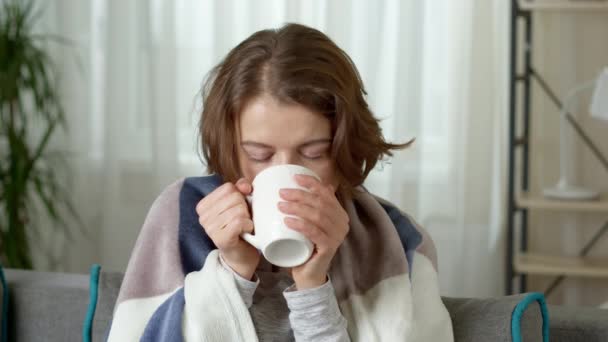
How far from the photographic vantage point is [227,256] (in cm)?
116

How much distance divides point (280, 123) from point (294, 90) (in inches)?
2.1

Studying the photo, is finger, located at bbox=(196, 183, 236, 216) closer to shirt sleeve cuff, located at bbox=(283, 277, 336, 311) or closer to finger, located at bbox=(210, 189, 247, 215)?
finger, located at bbox=(210, 189, 247, 215)

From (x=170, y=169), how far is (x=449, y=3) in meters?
1.14

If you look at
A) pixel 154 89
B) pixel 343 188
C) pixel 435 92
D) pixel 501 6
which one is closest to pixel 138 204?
pixel 154 89

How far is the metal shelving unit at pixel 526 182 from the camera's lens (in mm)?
2582

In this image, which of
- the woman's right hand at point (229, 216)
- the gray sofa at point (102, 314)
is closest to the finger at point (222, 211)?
the woman's right hand at point (229, 216)

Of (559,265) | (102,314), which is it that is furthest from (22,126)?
(559,265)

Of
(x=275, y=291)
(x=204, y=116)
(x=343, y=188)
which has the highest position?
(x=204, y=116)

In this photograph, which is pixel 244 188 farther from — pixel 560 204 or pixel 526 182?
pixel 526 182

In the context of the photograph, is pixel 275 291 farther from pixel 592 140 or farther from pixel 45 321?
pixel 592 140

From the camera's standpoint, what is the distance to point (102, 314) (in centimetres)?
140

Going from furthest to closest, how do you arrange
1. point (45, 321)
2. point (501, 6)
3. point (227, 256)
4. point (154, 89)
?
point (154, 89)
point (501, 6)
point (45, 321)
point (227, 256)

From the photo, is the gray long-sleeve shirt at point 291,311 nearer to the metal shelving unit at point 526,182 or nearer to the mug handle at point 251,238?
the mug handle at point 251,238

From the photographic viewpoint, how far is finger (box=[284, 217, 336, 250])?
3.30ft
